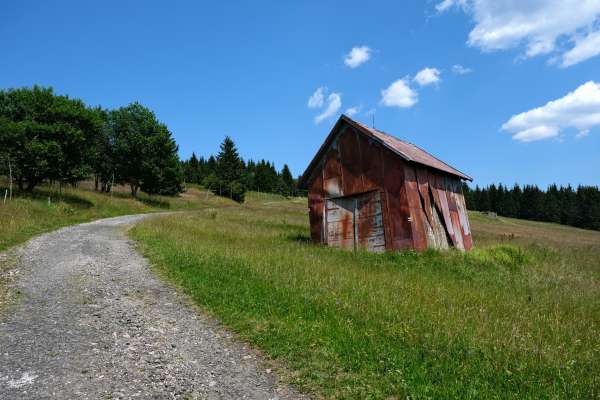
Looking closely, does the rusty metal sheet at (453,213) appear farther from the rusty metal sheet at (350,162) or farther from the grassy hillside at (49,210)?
the grassy hillside at (49,210)

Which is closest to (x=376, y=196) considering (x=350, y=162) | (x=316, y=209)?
(x=350, y=162)

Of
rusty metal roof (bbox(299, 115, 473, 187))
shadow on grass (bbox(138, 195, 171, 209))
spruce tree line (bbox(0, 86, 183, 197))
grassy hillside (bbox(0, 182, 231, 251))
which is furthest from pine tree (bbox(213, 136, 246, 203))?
rusty metal roof (bbox(299, 115, 473, 187))

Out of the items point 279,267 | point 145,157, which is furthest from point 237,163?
point 279,267

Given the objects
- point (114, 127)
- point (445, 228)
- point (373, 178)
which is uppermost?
point (114, 127)

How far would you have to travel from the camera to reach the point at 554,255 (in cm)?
1997

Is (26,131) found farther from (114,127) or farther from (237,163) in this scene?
(237,163)

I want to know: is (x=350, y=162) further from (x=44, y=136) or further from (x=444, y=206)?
(x=44, y=136)

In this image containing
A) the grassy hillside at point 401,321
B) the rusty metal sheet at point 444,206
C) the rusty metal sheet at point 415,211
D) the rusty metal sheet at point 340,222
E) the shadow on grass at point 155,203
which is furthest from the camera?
the shadow on grass at point 155,203

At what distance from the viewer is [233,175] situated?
235 feet

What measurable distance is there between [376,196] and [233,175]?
2277 inches

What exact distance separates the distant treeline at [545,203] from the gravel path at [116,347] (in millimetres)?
116396

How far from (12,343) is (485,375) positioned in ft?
21.8

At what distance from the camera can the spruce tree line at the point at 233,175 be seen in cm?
7119

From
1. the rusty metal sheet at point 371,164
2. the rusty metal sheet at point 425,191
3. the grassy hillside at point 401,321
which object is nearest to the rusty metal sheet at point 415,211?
the rusty metal sheet at point 425,191
